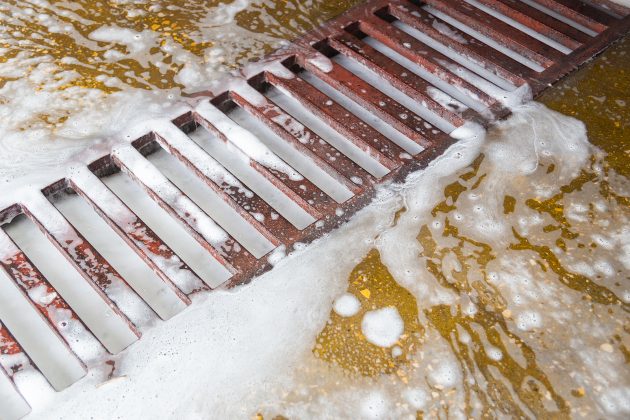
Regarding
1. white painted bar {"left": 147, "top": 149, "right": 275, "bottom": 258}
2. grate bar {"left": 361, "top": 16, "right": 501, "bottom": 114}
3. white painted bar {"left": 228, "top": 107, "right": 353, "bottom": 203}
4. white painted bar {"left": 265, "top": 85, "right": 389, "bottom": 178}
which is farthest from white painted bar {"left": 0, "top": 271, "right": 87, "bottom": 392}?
grate bar {"left": 361, "top": 16, "right": 501, "bottom": 114}

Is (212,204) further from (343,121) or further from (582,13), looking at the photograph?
(582,13)

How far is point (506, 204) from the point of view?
1782mm

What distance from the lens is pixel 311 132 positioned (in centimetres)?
196

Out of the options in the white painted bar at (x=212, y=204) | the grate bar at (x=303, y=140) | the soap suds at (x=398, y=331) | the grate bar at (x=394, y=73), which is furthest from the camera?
the grate bar at (x=394, y=73)

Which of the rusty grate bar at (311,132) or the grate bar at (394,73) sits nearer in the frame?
the rusty grate bar at (311,132)

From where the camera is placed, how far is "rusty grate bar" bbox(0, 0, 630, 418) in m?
1.61

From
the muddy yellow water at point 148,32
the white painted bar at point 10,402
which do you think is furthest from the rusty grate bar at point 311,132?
the muddy yellow water at point 148,32

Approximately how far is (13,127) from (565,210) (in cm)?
161

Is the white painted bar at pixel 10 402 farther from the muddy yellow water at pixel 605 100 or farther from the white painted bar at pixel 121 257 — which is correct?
the muddy yellow water at pixel 605 100

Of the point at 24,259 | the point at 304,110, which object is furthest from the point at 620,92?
the point at 24,259

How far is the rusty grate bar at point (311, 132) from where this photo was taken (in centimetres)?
161

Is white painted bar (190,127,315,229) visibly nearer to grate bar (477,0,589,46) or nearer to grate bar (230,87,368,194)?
grate bar (230,87,368,194)

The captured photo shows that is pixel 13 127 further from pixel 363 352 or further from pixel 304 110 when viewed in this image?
pixel 363 352

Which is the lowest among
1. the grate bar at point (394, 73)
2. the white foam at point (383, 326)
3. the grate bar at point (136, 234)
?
the grate bar at point (136, 234)
